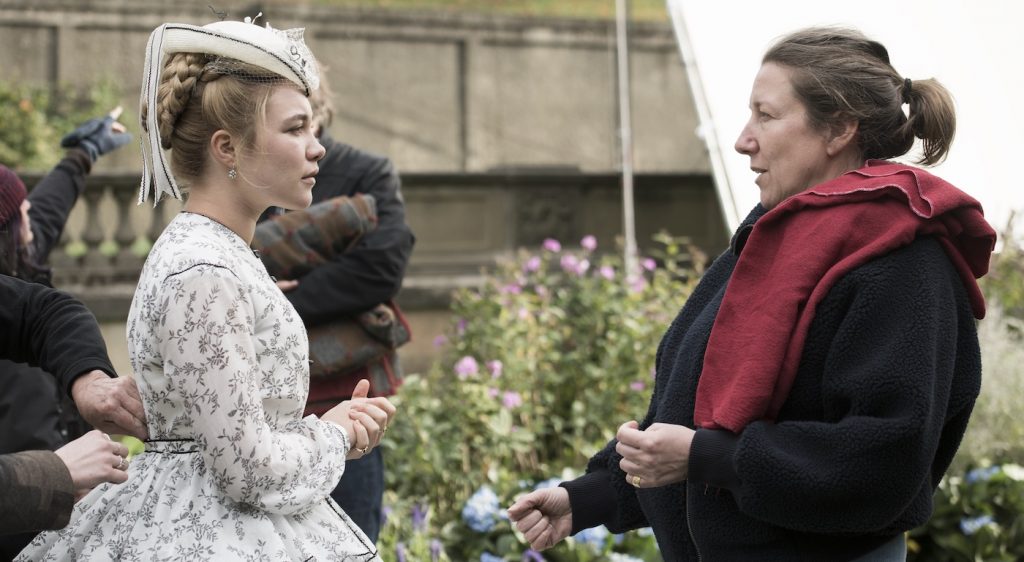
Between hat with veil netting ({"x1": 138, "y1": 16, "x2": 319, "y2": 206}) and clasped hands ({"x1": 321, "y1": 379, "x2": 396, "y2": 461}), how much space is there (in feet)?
1.54

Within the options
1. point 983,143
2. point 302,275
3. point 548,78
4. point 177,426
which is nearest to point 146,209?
point 548,78

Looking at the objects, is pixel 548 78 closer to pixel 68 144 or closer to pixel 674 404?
pixel 68 144

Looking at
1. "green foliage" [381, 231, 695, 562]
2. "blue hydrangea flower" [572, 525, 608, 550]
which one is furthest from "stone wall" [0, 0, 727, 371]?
"blue hydrangea flower" [572, 525, 608, 550]

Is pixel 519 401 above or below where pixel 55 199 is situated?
below

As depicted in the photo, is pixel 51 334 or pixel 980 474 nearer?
pixel 51 334

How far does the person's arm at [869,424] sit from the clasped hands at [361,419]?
0.59 metres

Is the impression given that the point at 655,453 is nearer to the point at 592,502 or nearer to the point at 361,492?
the point at 592,502

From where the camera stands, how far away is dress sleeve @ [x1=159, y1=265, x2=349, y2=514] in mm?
1859

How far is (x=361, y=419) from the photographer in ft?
6.97

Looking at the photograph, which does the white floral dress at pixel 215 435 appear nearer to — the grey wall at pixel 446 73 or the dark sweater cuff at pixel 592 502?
the dark sweater cuff at pixel 592 502

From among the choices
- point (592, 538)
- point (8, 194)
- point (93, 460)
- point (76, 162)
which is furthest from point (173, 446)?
point (592, 538)

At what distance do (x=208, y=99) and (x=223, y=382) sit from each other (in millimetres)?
494

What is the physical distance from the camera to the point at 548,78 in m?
16.8

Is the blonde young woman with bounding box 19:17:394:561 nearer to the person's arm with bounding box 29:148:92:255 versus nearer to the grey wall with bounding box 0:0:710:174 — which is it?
the person's arm with bounding box 29:148:92:255
